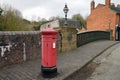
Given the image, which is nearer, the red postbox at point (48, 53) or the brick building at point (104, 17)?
the red postbox at point (48, 53)

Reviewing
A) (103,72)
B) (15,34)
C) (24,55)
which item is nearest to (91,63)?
(103,72)

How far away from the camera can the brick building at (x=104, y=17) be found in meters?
36.2

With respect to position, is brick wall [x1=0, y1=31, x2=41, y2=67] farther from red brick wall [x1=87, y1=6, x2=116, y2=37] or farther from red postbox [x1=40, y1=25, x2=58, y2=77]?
red brick wall [x1=87, y1=6, x2=116, y2=37]

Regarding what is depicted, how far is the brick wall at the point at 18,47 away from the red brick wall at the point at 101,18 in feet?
95.4

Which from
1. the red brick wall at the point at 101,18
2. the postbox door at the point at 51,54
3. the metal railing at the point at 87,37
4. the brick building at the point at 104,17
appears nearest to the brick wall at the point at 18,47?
the postbox door at the point at 51,54

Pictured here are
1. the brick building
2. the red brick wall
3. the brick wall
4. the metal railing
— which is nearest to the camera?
the brick wall

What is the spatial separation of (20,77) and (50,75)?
37.6 inches

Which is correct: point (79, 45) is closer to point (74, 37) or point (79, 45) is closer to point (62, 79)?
point (74, 37)

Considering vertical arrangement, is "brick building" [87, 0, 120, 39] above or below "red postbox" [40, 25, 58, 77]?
above

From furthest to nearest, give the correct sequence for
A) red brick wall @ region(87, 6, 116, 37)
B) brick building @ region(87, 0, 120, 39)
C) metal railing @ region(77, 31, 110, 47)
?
red brick wall @ region(87, 6, 116, 37)
brick building @ region(87, 0, 120, 39)
metal railing @ region(77, 31, 110, 47)

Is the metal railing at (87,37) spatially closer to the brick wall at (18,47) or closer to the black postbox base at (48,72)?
the brick wall at (18,47)

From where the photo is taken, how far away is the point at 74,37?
13.1 m

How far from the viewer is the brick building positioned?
36250 mm

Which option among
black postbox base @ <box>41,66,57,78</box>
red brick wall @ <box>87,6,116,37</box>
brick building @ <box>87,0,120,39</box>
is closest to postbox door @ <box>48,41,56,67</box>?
black postbox base @ <box>41,66,57,78</box>
